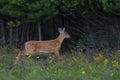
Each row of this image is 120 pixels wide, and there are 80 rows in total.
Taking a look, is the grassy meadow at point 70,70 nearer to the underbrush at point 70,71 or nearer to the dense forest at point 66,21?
the underbrush at point 70,71

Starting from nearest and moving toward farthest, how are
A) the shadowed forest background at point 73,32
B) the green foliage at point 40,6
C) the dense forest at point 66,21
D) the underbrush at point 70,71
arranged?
the underbrush at point 70,71
the shadowed forest background at point 73,32
the green foliage at point 40,6
the dense forest at point 66,21

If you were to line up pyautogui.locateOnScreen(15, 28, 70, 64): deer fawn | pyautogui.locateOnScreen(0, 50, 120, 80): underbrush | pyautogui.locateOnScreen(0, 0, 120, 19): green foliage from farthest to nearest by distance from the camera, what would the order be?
pyautogui.locateOnScreen(0, 0, 120, 19): green foliage → pyautogui.locateOnScreen(15, 28, 70, 64): deer fawn → pyautogui.locateOnScreen(0, 50, 120, 80): underbrush

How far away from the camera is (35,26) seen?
2089 cm

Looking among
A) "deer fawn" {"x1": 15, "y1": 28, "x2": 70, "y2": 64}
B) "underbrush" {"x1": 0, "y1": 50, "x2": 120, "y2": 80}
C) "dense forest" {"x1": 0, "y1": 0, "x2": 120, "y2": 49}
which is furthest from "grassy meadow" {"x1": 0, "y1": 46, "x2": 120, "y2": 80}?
"deer fawn" {"x1": 15, "y1": 28, "x2": 70, "y2": 64}

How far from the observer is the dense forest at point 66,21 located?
1616cm

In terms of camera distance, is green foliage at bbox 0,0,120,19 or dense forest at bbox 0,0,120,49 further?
dense forest at bbox 0,0,120,49

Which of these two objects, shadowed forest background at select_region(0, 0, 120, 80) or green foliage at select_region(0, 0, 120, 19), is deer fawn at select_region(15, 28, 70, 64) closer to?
shadowed forest background at select_region(0, 0, 120, 80)

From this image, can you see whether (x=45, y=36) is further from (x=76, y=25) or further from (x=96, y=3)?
(x=96, y=3)

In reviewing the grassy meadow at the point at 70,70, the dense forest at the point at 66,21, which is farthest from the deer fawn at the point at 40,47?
the grassy meadow at the point at 70,70

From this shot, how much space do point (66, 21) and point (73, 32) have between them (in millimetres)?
753

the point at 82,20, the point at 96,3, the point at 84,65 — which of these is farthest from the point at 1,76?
the point at 82,20

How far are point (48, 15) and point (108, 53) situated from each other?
4859 millimetres

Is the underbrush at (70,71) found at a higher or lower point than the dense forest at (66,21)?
higher

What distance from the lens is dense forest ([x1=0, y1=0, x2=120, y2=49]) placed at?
16156 mm
